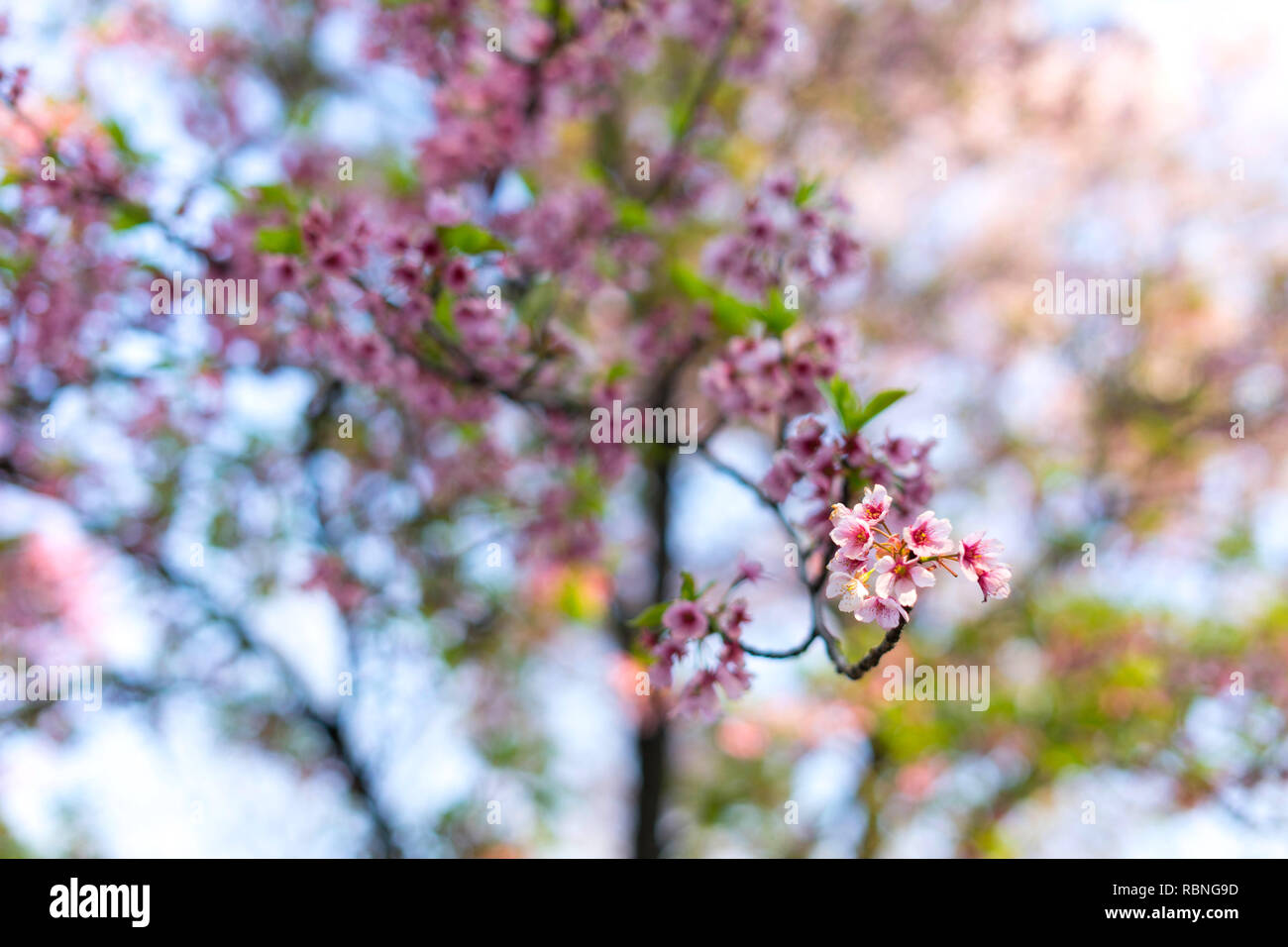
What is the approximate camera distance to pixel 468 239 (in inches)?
111

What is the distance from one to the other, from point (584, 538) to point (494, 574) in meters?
1.64

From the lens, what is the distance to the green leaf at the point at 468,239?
2.79 metres

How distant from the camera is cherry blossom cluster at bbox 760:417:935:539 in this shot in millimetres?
2506

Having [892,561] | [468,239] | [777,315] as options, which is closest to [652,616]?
[892,561]

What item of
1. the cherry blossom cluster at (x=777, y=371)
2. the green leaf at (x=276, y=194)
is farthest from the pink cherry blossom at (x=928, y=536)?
the green leaf at (x=276, y=194)

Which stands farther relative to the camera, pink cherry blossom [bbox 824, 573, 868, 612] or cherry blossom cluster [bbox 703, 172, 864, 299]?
cherry blossom cluster [bbox 703, 172, 864, 299]

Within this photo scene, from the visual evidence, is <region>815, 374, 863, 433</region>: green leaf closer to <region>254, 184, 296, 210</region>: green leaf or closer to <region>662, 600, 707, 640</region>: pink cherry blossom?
<region>662, 600, 707, 640</region>: pink cherry blossom

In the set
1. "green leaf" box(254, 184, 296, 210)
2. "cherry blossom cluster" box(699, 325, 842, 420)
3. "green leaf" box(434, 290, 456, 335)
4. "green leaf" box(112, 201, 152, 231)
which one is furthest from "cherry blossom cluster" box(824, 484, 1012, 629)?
"green leaf" box(112, 201, 152, 231)

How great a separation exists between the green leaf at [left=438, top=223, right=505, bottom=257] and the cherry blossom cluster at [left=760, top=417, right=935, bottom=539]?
3.96ft

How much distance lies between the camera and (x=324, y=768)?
705cm

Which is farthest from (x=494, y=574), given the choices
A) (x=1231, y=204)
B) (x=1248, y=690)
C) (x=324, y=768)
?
(x=1231, y=204)

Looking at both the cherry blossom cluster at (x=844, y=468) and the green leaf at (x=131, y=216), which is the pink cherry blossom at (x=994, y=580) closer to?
the cherry blossom cluster at (x=844, y=468)

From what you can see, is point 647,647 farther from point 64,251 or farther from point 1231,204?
point 1231,204

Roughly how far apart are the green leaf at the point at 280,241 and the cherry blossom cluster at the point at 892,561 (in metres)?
2.13
